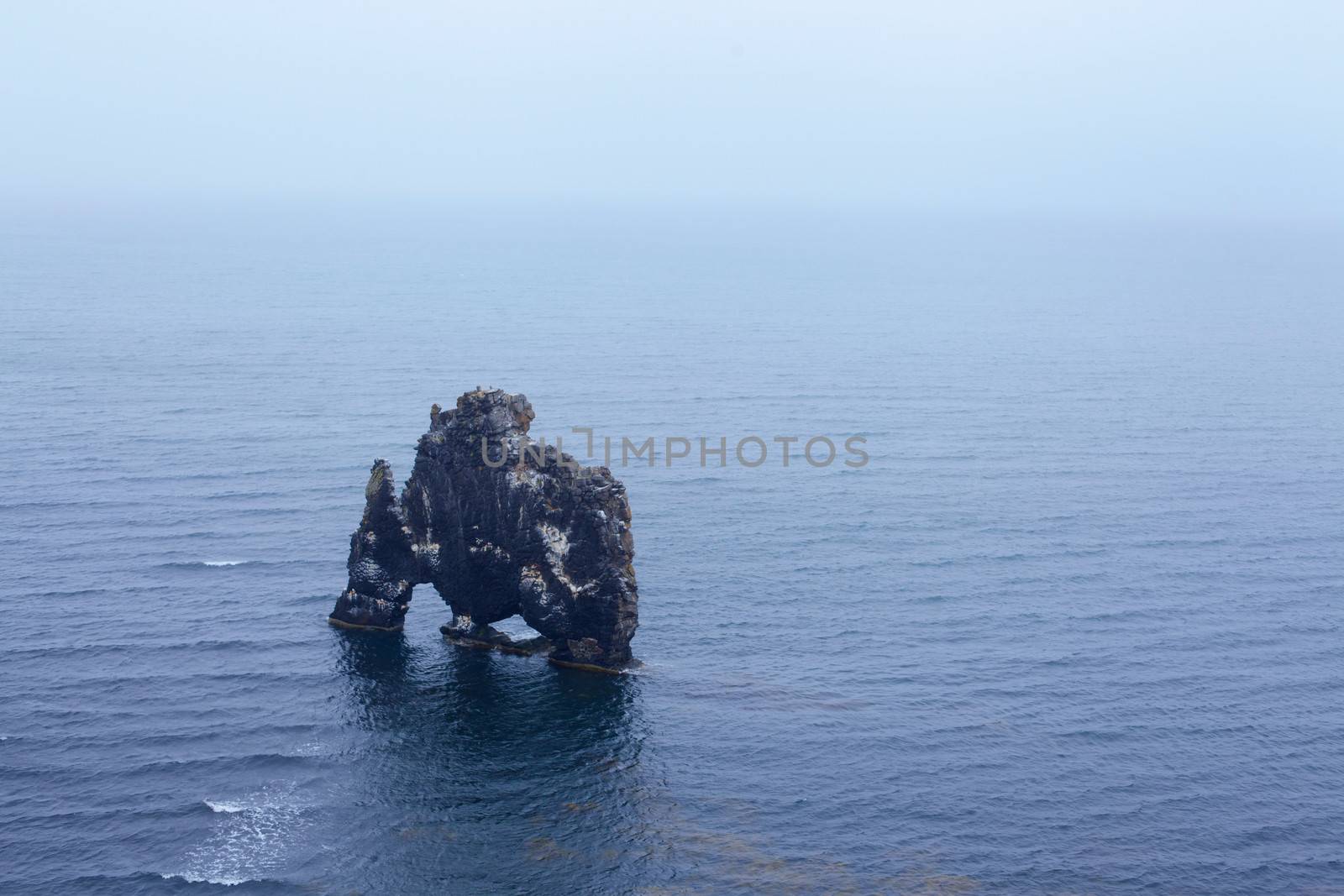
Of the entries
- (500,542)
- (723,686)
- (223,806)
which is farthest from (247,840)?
(723,686)

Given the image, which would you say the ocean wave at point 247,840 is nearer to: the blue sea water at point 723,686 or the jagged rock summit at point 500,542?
the blue sea water at point 723,686

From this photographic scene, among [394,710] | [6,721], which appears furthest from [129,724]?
[394,710]

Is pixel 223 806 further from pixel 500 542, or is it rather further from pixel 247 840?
pixel 500 542

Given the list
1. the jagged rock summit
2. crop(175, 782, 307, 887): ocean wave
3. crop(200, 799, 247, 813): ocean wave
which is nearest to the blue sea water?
crop(175, 782, 307, 887): ocean wave

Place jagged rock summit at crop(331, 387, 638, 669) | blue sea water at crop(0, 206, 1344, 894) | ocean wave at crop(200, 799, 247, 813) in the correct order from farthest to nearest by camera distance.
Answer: jagged rock summit at crop(331, 387, 638, 669)
ocean wave at crop(200, 799, 247, 813)
blue sea water at crop(0, 206, 1344, 894)

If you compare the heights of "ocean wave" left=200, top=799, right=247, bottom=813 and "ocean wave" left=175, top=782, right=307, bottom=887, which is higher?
"ocean wave" left=200, top=799, right=247, bottom=813

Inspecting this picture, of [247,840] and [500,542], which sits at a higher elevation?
[500,542]

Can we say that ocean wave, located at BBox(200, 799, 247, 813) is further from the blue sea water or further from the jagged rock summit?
the jagged rock summit

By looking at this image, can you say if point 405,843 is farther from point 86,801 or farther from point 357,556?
point 357,556

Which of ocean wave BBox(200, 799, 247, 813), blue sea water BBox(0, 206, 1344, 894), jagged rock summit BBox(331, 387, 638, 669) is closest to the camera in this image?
blue sea water BBox(0, 206, 1344, 894)
